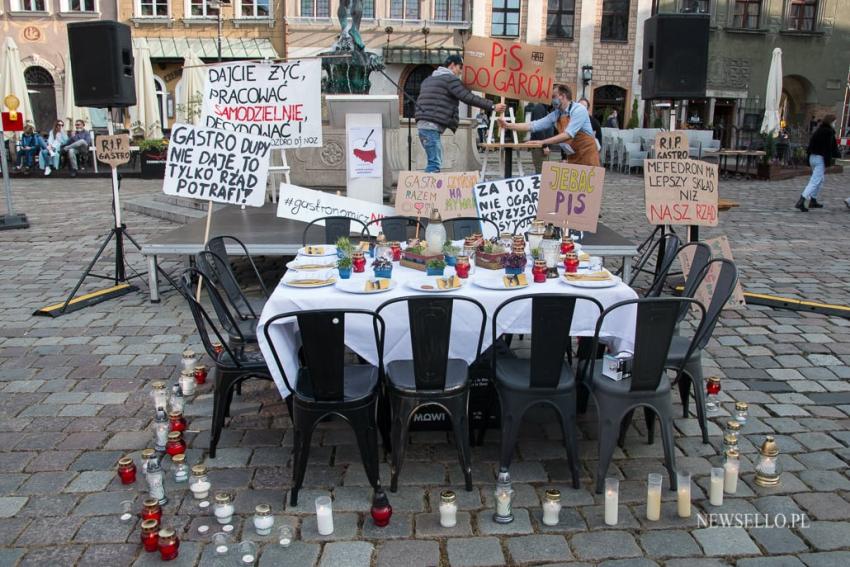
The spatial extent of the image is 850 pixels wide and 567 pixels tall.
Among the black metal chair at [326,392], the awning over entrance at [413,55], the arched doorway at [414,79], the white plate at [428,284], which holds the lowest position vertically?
the black metal chair at [326,392]

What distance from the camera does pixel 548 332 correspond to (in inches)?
125

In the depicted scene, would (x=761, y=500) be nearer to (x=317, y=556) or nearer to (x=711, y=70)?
(x=317, y=556)

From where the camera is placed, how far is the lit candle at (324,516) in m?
2.88

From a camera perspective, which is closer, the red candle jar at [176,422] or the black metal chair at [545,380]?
the black metal chair at [545,380]

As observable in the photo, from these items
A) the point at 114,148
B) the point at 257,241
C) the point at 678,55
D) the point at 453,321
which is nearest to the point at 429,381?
the point at 453,321

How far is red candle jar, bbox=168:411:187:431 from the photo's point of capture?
3660 mm

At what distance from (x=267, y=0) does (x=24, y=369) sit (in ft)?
77.6

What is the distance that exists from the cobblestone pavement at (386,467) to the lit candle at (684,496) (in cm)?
4

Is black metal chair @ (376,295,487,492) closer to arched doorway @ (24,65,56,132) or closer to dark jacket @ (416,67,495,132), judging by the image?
dark jacket @ (416,67,495,132)

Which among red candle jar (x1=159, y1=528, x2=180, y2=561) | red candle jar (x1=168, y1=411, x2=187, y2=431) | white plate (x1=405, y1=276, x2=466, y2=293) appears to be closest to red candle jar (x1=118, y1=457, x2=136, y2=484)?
red candle jar (x1=168, y1=411, x2=187, y2=431)

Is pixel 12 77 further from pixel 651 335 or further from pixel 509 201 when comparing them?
pixel 651 335

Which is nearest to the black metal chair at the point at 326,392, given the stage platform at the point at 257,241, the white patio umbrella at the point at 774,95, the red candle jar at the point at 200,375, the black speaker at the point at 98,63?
the red candle jar at the point at 200,375

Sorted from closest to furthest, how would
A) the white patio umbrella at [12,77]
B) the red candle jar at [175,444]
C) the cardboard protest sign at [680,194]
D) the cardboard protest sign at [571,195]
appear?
the red candle jar at [175,444]
the cardboard protest sign at [571,195]
the cardboard protest sign at [680,194]
the white patio umbrella at [12,77]

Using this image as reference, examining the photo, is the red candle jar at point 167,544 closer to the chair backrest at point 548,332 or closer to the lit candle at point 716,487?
the chair backrest at point 548,332
